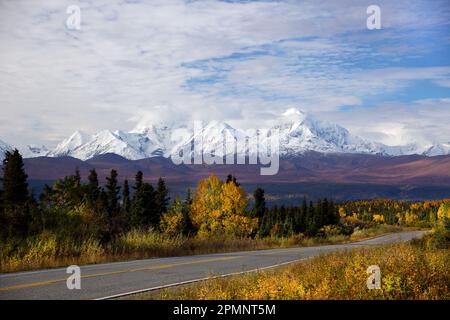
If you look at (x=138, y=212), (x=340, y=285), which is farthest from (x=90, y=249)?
(x=138, y=212)

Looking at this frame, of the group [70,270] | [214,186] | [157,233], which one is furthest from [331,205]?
[70,270]

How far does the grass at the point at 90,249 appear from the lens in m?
14.4

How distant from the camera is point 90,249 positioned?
1648 cm

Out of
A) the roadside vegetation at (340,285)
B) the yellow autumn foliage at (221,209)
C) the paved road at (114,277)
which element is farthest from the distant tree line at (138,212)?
the roadside vegetation at (340,285)

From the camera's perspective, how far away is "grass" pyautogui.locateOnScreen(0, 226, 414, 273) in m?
14.4

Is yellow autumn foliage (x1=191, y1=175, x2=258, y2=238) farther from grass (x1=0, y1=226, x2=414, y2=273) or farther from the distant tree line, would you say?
grass (x1=0, y1=226, x2=414, y2=273)

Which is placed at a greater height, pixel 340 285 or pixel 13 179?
pixel 13 179

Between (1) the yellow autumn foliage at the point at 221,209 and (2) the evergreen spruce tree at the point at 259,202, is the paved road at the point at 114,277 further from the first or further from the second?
(2) the evergreen spruce tree at the point at 259,202

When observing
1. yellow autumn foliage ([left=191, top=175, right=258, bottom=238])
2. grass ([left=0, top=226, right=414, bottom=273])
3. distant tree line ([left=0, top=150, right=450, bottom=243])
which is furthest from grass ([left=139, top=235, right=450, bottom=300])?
yellow autumn foliage ([left=191, top=175, right=258, bottom=238])

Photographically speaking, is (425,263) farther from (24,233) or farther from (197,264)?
(24,233)

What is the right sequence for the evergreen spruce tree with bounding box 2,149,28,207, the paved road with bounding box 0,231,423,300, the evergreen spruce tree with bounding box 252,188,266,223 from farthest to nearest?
1. the evergreen spruce tree with bounding box 252,188,266,223
2. the evergreen spruce tree with bounding box 2,149,28,207
3. the paved road with bounding box 0,231,423,300

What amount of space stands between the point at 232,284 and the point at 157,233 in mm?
10914

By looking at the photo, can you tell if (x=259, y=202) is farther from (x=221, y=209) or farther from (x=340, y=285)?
(x=340, y=285)

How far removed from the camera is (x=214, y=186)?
7188cm
